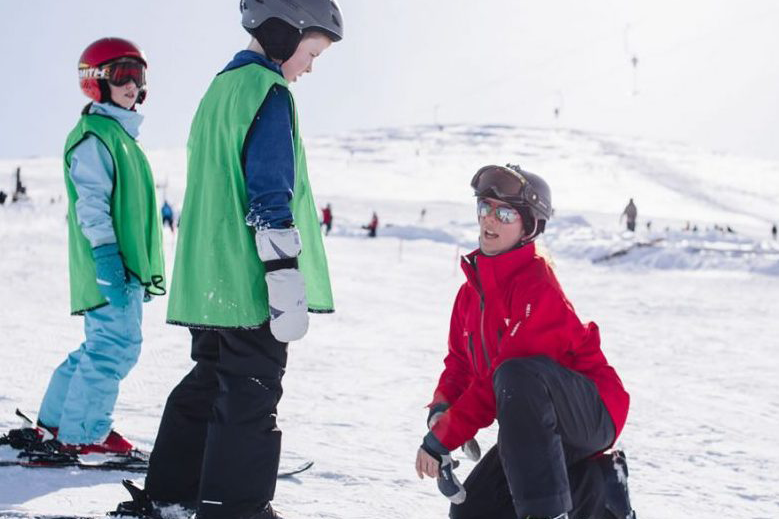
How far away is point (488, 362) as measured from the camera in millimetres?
2570

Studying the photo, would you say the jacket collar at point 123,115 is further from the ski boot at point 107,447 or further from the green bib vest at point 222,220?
the ski boot at point 107,447

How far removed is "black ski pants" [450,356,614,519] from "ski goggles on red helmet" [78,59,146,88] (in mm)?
2225

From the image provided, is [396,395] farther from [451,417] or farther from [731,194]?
[731,194]

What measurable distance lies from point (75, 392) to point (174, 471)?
881mm

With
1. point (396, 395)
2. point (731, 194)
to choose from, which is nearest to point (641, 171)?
point (731, 194)

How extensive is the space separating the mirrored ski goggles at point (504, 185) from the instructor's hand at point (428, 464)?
2.75 ft

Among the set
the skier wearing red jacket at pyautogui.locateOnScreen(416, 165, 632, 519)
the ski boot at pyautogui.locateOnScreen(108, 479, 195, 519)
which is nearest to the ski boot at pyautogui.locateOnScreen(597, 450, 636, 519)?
the skier wearing red jacket at pyautogui.locateOnScreen(416, 165, 632, 519)

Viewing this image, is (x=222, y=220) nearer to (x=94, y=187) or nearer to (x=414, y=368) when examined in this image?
(x=94, y=187)

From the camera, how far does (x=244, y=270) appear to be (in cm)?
259

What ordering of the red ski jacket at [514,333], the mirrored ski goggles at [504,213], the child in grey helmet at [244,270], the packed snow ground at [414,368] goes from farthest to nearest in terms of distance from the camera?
the packed snow ground at [414,368] < the mirrored ski goggles at [504,213] < the child in grey helmet at [244,270] < the red ski jacket at [514,333]

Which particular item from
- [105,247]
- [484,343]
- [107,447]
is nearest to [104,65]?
[105,247]

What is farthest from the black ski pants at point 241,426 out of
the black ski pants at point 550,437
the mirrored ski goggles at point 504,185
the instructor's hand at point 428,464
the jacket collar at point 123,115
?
the jacket collar at point 123,115

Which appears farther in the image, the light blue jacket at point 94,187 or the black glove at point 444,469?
the light blue jacket at point 94,187

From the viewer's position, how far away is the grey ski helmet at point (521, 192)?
2.63m
